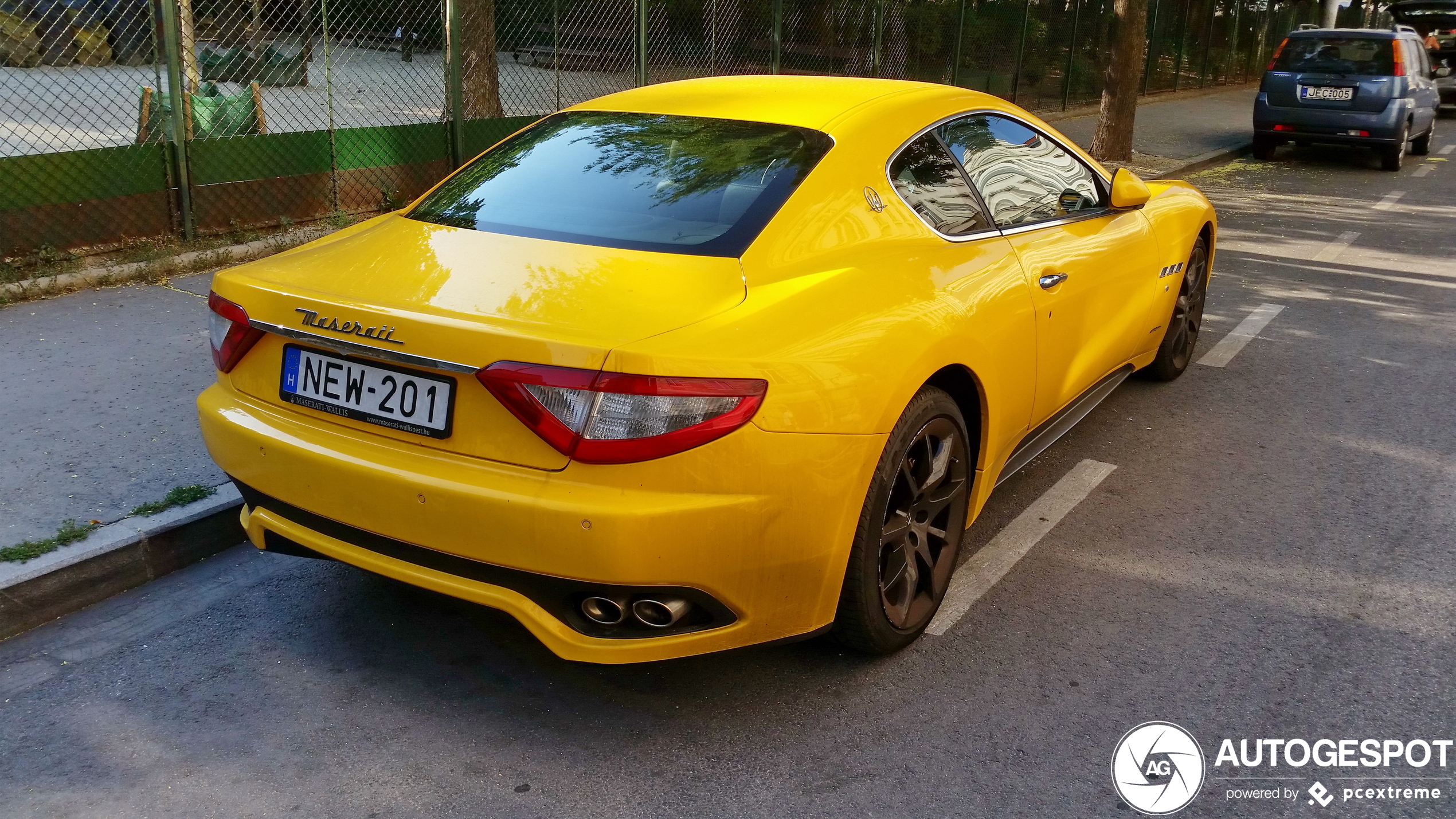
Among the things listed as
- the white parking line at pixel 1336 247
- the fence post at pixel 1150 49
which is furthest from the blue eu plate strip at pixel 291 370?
Result: the fence post at pixel 1150 49

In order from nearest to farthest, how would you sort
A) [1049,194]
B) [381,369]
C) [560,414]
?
[560,414], [381,369], [1049,194]

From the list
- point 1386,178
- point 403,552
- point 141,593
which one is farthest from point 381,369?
point 1386,178

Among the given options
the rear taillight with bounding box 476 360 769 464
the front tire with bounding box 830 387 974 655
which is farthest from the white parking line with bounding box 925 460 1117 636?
the rear taillight with bounding box 476 360 769 464

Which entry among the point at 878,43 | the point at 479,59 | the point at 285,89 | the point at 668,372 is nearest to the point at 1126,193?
the point at 668,372

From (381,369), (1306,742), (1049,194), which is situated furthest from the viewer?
(1049,194)

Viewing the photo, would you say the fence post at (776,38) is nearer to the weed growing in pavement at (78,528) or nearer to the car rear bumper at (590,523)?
the weed growing in pavement at (78,528)

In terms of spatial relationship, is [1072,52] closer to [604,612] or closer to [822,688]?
[822,688]

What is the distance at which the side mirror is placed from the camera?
14.8 ft

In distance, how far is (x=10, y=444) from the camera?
436 cm

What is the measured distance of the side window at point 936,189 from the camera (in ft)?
11.6

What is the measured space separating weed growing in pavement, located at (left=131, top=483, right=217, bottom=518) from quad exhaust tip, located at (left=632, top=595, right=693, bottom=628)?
6.60 ft

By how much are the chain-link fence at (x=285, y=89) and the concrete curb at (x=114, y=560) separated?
3525 millimetres

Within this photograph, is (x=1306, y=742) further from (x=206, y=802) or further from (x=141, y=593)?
(x=141, y=593)

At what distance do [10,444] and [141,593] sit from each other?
3.70ft
